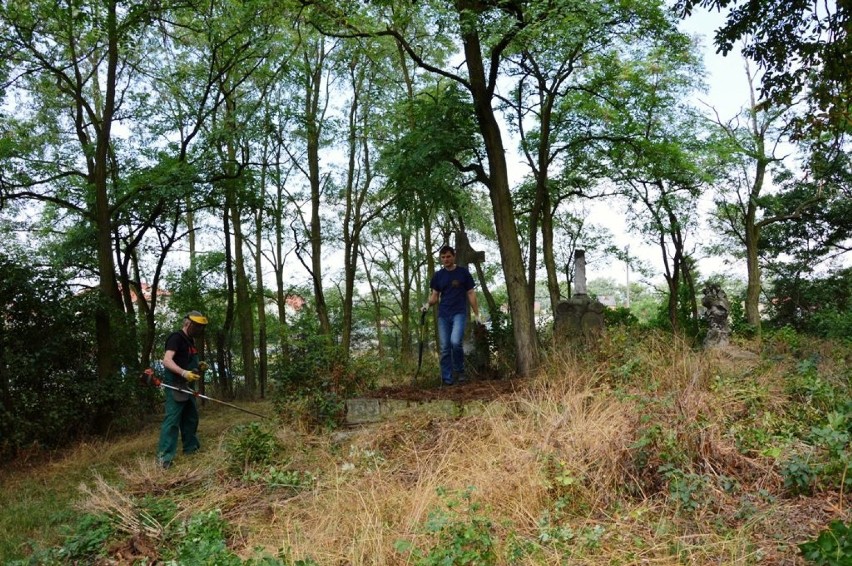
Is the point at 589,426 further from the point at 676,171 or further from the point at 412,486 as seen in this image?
the point at 676,171

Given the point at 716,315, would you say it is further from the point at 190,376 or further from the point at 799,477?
the point at 190,376

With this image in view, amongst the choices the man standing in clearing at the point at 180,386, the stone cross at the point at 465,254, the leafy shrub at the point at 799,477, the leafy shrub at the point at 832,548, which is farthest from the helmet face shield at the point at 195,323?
Result: the leafy shrub at the point at 832,548

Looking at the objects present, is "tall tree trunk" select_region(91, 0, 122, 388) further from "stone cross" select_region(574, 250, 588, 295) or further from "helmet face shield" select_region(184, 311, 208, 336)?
"stone cross" select_region(574, 250, 588, 295)

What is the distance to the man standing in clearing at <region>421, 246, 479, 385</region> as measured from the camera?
7926mm

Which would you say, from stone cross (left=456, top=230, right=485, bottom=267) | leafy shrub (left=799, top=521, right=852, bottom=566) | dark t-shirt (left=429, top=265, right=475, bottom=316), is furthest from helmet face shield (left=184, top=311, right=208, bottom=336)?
leafy shrub (left=799, top=521, right=852, bottom=566)

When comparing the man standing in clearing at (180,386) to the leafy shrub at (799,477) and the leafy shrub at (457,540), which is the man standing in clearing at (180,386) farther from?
the leafy shrub at (799,477)

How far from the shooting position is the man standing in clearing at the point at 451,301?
26.0ft

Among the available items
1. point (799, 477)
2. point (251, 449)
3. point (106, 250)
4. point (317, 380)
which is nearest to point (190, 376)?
point (251, 449)

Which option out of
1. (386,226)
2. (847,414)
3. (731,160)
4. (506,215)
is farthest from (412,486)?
(386,226)

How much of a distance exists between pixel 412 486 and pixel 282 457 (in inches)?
67.6

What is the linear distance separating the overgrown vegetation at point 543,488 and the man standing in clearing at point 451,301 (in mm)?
2018

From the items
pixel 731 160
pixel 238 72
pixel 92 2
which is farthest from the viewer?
pixel 731 160

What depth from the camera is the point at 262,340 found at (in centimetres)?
1855

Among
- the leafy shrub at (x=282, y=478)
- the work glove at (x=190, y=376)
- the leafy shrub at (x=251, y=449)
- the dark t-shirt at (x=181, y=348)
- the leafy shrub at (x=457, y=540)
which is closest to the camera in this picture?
the leafy shrub at (x=457, y=540)
